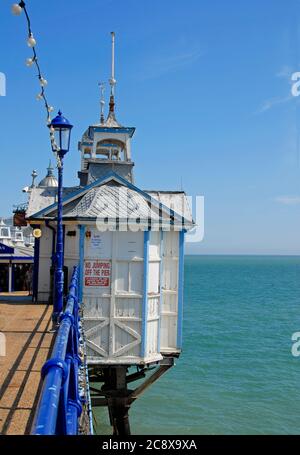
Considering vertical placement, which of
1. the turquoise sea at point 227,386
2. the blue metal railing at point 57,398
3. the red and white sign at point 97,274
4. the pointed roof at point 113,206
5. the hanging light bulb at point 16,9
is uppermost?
the hanging light bulb at point 16,9

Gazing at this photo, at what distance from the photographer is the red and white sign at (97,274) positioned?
11.8 m

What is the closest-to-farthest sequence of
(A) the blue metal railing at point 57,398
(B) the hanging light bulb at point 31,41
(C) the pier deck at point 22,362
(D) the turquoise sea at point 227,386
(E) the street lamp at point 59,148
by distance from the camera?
1. (A) the blue metal railing at point 57,398
2. (C) the pier deck at point 22,362
3. (B) the hanging light bulb at point 31,41
4. (E) the street lamp at point 59,148
5. (D) the turquoise sea at point 227,386

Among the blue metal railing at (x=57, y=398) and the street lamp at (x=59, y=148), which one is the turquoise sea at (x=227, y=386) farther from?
Result: the blue metal railing at (x=57, y=398)

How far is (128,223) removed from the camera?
11.7 m

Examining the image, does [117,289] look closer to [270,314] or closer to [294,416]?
[294,416]

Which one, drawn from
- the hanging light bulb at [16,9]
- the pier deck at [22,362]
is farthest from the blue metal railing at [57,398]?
the hanging light bulb at [16,9]

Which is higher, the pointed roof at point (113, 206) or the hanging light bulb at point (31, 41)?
the hanging light bulb at point (31, 41)

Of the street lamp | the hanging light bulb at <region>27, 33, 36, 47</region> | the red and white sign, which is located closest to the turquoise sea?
the red and white sign

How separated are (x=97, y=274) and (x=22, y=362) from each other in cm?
477

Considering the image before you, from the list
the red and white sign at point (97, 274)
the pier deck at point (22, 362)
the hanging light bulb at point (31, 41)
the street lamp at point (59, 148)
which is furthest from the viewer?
the red and white sign at point (97, 274)

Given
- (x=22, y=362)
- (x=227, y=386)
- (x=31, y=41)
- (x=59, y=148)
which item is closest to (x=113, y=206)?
(x=59, y=148)

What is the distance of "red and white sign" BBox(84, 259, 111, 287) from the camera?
11.8 metres

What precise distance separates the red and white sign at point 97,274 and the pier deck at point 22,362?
1.24 meters
